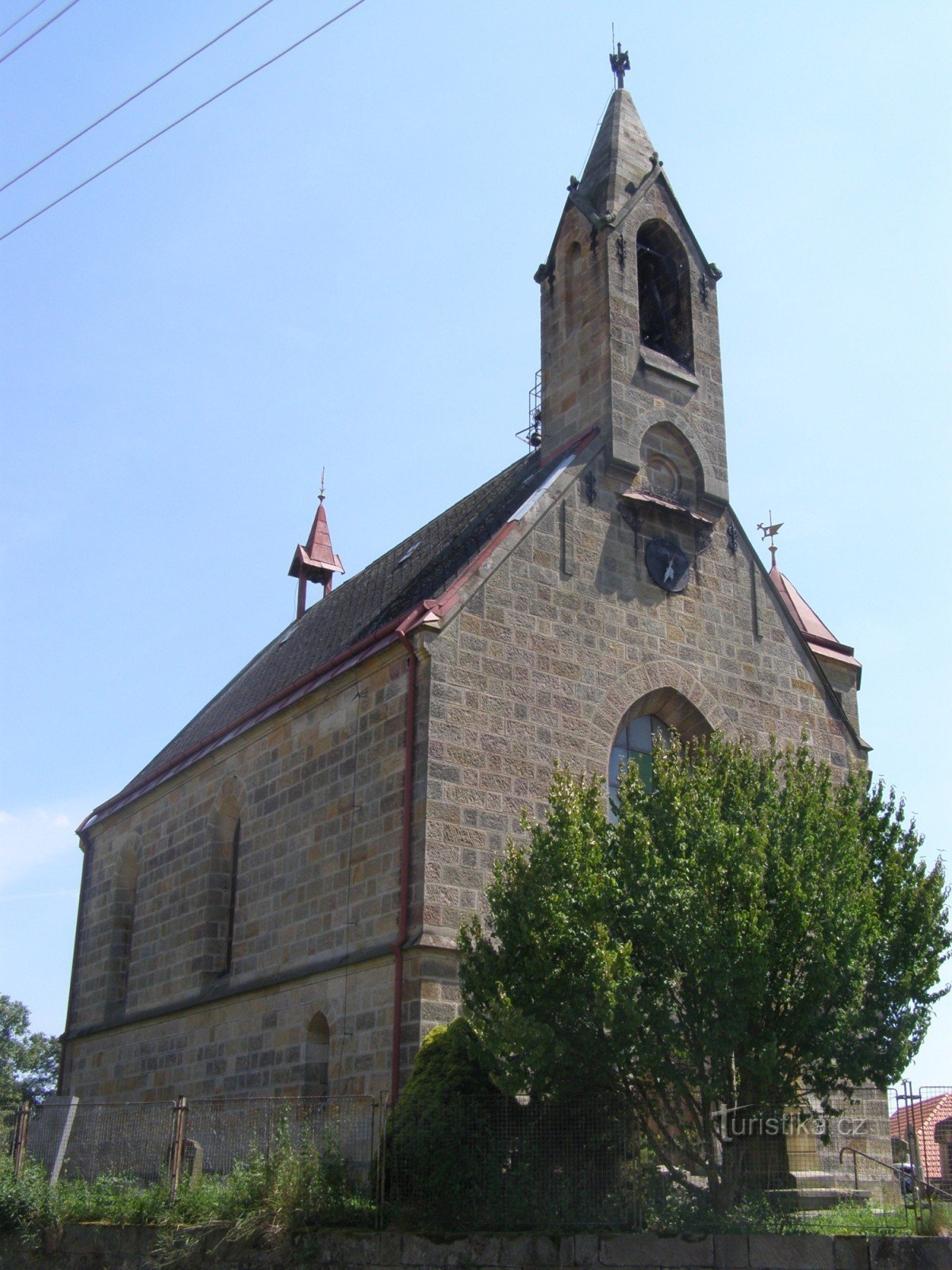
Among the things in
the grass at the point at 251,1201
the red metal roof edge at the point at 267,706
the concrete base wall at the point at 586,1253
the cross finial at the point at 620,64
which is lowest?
the concrete base wall at the point at 586,1253

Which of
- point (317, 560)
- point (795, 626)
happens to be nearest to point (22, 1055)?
point (317, 560)

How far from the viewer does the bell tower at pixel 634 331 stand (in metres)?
22.5

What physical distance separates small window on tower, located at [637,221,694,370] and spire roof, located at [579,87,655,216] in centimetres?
87

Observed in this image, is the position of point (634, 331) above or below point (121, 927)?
above

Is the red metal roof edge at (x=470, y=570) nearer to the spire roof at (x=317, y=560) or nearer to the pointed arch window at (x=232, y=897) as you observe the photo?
the pointed arch window at (x=232, y=897)

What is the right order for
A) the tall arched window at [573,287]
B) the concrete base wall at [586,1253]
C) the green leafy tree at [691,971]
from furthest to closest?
the tall arched window at [573,287]
the green leafy tree at [691,971]
the concrete base wall at [586,1253]

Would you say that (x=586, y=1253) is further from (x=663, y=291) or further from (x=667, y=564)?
(x=663, y=291)

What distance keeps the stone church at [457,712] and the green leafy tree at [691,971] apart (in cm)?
275

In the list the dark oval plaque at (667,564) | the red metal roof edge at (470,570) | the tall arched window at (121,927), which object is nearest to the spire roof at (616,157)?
the red metal roof edge at (470,570)

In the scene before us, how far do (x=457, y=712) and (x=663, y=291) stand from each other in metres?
10.6

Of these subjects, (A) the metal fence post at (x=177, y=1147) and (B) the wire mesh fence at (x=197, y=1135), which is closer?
(B) the wire mesh fence at (x=197, y=1135)

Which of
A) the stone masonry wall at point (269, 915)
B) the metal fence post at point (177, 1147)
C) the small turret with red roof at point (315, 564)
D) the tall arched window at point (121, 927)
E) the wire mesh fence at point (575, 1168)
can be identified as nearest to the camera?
the wire mesh fence at point (575, 1168)

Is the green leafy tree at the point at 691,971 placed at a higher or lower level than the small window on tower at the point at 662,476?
lower

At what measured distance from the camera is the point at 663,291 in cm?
2491
